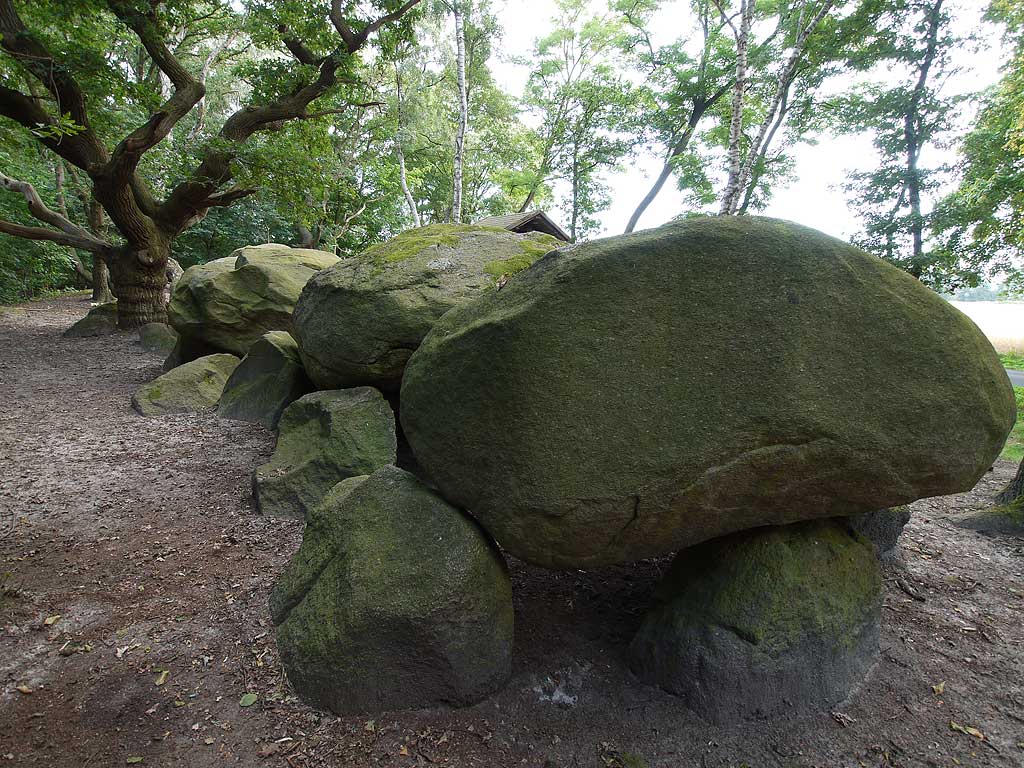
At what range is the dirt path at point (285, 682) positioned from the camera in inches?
87.4

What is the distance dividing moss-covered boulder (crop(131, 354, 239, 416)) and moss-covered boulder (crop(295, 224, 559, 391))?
2.50 m

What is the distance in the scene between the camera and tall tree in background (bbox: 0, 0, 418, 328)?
24.5 ft

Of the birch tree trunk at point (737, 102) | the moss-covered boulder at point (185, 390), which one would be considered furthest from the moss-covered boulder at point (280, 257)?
the birch tree trunk at point (737, 102)

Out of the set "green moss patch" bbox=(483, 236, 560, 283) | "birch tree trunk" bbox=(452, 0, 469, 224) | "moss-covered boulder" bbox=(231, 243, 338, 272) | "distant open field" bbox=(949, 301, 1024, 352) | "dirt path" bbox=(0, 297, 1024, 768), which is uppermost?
"birch tree trunk" bbox=(452, 0, 469, 224)

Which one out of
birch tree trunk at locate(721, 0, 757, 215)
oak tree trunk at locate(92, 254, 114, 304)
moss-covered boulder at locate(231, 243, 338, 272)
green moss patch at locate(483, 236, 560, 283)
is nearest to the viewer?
green moss patch at locate(483, 236, 560, 283)

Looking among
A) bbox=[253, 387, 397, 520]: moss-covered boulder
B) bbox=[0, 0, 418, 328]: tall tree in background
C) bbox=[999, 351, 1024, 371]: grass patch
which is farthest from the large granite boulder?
bbox=[999, 351, 1024, 371]: grass patch

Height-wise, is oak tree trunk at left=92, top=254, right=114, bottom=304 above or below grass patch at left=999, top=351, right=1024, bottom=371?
below

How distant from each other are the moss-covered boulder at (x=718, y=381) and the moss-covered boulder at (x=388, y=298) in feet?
7.65

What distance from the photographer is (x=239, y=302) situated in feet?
24.6

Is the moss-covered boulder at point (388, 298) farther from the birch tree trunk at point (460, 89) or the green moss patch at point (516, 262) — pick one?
the birch tree trunk at point (460, 89)

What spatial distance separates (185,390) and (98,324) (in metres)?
5.89

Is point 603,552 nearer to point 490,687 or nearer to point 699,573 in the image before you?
point 699,573

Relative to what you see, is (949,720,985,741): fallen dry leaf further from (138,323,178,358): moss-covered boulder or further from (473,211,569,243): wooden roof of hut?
(473,211,569,243): wooden roof of hut

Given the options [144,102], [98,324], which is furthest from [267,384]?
[98,324]
